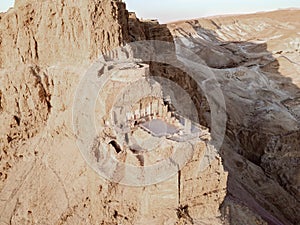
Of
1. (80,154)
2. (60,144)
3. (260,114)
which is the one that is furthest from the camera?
(260,114)

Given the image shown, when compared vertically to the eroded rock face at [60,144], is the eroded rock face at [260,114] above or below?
below

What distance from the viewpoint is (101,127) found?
895cm

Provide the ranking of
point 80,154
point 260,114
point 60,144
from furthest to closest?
point 260,114 → point 60,144 → point 80,154

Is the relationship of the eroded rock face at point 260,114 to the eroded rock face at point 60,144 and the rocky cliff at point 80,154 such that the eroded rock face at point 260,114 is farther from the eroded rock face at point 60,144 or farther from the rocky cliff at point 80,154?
the eroded rock face at point 60,144

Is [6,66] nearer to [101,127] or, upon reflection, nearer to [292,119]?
[101,127]

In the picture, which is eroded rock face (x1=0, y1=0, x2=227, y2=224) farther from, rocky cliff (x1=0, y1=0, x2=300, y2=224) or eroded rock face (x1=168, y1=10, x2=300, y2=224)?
eroded rock face (x1=168, y1=10, x2=300, y2=224)

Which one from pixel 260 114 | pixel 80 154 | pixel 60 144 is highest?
pixel 80 154

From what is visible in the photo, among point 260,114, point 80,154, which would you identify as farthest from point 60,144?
point 260,114

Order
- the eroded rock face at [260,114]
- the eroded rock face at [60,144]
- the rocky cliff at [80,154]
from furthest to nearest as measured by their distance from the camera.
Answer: the eroded rock face at [260,114]
the rocky cliff at [80,154]
the eroded rock face at [60,144]

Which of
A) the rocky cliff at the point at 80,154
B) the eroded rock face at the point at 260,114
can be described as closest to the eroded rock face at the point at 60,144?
the rocky cliff at the point at 80,154

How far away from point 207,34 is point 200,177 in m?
54.8

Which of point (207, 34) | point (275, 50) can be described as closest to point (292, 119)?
point (275, 50)

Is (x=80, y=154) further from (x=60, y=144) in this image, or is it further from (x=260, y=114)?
(x=260, y=114)

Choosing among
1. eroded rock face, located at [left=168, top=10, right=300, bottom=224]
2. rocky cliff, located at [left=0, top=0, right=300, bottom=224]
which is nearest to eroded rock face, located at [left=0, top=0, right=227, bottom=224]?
rocky cliff, located at [left=0, top=0, right=300, bottom=224]
